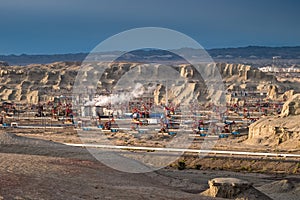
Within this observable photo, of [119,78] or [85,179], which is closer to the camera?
[85,179]

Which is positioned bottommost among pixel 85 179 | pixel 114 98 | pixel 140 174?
pixel 140 174

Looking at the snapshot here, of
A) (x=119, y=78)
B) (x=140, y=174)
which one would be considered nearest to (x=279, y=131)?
(x=140, y=174)

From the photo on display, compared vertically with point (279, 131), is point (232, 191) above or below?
below

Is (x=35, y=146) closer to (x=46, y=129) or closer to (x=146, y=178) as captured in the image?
(x=146, y=178)

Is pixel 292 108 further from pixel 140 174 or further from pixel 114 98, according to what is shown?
pixel 114 98

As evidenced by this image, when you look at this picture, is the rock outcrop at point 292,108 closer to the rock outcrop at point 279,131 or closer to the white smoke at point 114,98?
the rock outcrop at point 279,131

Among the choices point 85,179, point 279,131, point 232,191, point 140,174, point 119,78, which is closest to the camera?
point 85,179

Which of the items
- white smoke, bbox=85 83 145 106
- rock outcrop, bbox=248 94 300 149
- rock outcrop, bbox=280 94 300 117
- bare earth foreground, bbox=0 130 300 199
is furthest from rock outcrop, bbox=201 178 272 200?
white smoke, bbox=85 83 145 106

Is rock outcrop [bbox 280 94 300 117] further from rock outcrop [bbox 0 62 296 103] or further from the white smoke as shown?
rock outcrop [bbox 0 62 296 103]
